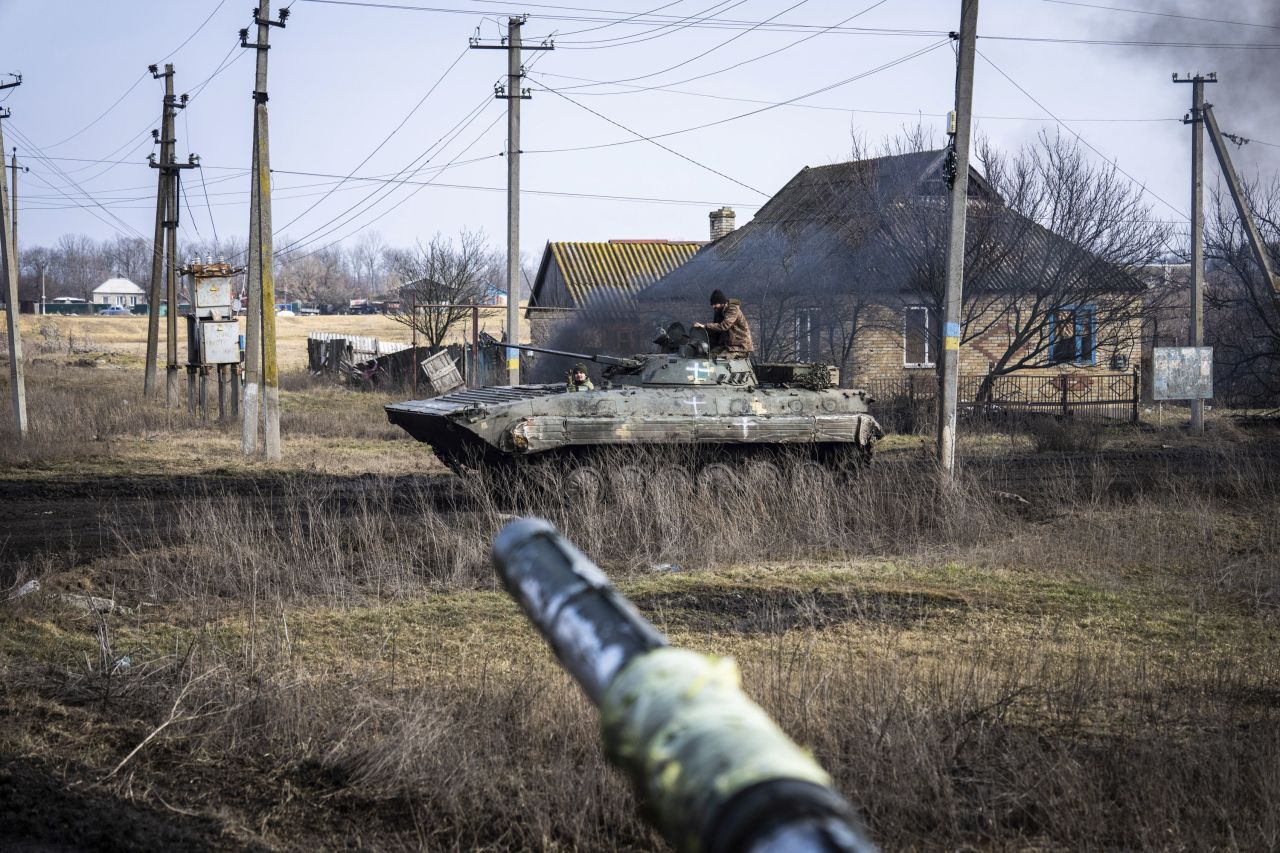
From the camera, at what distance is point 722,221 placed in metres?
34.3

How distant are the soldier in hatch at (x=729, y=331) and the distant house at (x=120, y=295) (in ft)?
308

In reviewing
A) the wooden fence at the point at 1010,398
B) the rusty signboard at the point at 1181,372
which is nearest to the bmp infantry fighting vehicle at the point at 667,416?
the wooden fence at the point at 1010,398

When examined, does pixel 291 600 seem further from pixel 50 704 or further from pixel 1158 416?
pixel 1158 416

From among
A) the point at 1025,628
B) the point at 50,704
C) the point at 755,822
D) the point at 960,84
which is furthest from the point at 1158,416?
the point at 755,822

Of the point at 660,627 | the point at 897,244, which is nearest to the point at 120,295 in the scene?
the point at 897,244

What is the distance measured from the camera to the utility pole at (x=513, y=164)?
1819 centimetres

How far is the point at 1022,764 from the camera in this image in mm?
4418

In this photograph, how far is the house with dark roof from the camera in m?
22.5

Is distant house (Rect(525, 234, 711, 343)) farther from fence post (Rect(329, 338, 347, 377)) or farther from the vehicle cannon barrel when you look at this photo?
the vehicle cannon barrel

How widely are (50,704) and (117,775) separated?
98 cm

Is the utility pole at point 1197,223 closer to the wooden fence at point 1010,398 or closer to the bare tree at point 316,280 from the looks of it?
the wooden fence at point 1010,398

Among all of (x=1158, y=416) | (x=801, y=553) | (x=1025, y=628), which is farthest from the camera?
(x=1158, y=416)

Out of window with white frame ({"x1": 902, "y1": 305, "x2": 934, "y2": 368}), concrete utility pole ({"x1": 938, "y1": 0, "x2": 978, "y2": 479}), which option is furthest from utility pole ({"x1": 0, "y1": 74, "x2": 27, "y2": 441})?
window with white frame ({"x1": 902, "y1": 305, "x2": 934, "y2": 368})

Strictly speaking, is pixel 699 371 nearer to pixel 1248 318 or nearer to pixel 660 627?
pixel 660 627
